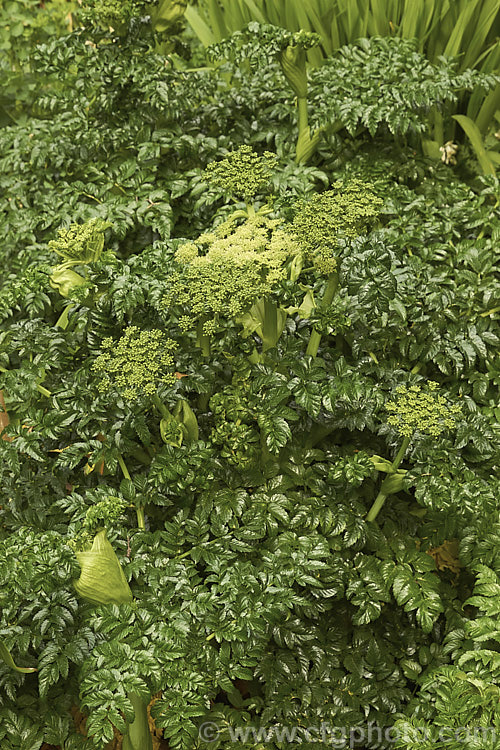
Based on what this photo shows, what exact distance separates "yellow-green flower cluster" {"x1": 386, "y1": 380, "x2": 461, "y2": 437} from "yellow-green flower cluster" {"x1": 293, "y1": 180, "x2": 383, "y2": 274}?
0.41 metres

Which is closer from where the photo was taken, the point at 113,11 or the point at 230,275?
the point at 230,275

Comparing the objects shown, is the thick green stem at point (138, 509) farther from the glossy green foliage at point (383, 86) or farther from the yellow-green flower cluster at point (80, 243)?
the glossy green foliage at point (383, 86)

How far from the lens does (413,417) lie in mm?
1904

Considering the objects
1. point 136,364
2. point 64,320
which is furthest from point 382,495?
point 64,320

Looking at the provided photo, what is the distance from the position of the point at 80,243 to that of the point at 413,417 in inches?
41.8

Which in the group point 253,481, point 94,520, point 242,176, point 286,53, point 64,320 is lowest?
point 253,481

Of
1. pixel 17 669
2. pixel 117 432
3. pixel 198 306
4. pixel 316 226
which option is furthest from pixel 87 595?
pixel 316 226

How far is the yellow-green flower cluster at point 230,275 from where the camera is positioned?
1866 millimetres

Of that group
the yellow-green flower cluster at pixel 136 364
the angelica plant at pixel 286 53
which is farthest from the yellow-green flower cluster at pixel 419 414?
the angelica plant at pixel 286 53

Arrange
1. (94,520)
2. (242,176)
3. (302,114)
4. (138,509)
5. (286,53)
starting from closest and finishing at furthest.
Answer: (94,520) < (138,509) < (242,176) < (286,53) < (302,114)

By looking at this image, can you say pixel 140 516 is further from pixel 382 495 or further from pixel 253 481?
pixel 382 495

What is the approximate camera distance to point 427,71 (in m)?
2.80

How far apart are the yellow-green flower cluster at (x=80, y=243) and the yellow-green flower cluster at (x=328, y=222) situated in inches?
23.7

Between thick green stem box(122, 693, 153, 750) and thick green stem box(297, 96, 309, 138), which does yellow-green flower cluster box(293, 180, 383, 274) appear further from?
thick green stem box(122, 693, 153, 750)
